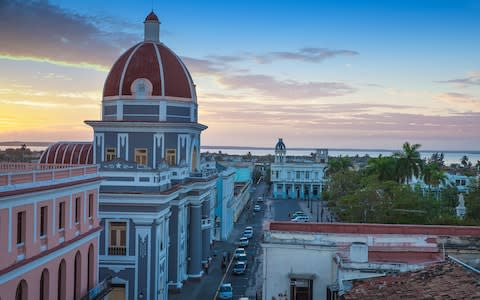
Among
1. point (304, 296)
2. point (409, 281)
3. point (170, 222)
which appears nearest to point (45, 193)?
point (304, 296)

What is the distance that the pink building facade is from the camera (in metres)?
18.0

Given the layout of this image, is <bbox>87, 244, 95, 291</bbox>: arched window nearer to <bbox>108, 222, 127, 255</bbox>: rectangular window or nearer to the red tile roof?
<bbox>108, 222, 127, 255</bbox>: rectangular window

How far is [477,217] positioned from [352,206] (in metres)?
9.81

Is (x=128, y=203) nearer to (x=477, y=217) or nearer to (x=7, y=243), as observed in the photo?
(x=7, y=243)

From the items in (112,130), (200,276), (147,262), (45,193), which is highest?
(112,130)

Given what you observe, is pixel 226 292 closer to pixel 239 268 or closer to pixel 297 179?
pixel 239 268

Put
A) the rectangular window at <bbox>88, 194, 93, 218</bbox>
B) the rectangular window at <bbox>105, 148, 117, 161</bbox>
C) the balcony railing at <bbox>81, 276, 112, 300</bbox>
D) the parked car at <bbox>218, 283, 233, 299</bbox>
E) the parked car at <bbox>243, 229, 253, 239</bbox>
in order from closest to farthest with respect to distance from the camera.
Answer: the balcony railing at <bbox>81, 276, 112, 300</bbox> → the rectangular window at <bbox>88, 194, 93, 218</bbox> → the parked car at <bbox>218, 283, 233, 299</bbox> → the rectangular window at <bbox>105, 148, 117, 161</bbox> → the parked car at <bbox>243, 229, 253, 239</bbox>

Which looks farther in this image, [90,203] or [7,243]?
[90,203]

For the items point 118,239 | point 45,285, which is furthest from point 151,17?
point 45,285

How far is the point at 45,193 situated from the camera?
20.5 metres

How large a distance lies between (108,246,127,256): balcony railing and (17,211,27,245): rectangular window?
44.1 ft

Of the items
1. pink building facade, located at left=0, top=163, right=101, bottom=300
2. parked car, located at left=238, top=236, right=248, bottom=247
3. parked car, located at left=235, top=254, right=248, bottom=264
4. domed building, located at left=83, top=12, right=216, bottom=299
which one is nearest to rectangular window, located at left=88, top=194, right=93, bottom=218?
pink building facade, located at left=0, top=163, right=101, bottom=300

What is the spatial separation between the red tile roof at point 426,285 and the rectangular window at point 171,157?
24.6 metres

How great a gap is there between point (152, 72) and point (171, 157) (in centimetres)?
596
